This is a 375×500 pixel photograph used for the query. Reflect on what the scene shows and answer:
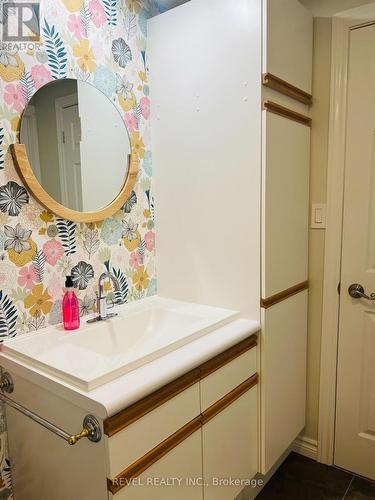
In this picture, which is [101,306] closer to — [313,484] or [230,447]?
[230,447]

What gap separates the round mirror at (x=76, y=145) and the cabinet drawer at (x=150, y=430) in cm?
79

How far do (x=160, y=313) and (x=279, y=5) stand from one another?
136 centimetres

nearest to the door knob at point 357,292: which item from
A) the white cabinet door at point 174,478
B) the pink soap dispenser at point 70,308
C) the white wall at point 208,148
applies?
the white wall at point 208,148

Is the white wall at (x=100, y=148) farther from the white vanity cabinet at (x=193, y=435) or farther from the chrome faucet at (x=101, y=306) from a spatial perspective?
the white vanity cabinet at (x=193, y=435)

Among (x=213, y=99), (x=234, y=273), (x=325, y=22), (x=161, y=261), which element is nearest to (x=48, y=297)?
(x=161, y=261)

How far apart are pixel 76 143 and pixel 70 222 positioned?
1.03 ft

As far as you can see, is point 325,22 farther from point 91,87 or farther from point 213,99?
point 91,87

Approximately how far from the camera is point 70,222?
4.92 feet

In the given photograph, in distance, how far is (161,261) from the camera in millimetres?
1896

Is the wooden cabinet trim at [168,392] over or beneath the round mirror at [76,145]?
beneath

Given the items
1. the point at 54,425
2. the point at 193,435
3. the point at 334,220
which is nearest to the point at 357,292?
the point at 334,220

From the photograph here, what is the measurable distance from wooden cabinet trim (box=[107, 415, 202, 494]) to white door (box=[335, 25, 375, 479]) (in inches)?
38.4

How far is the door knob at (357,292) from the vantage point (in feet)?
6.00

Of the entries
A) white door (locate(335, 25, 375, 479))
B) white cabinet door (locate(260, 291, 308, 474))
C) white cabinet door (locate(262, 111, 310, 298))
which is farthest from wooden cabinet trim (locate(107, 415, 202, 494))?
white door (locate(335, 25, 375, 479))
